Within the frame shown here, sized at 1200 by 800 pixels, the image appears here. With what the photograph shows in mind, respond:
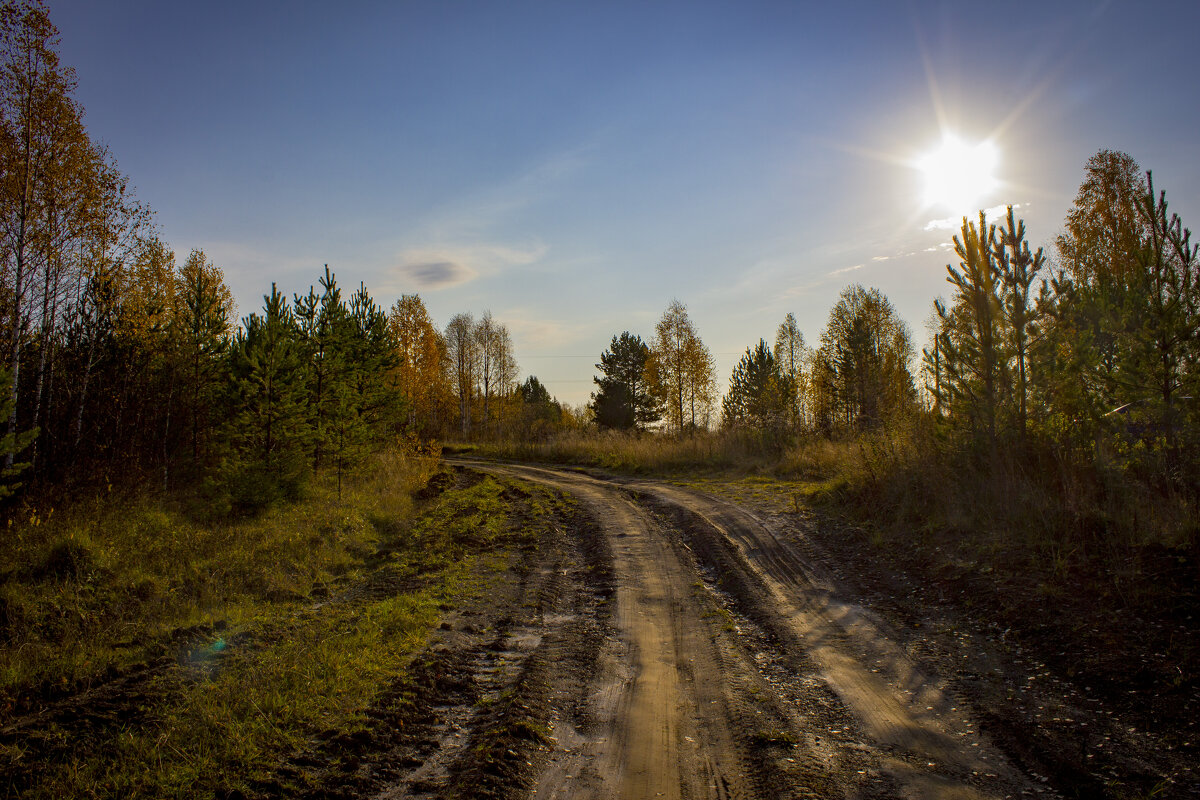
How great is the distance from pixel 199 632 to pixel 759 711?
18.9 ft

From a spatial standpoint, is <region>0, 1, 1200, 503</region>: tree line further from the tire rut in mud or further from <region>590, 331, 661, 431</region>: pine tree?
<region>590, 331, 661, 431</region>: pine tree

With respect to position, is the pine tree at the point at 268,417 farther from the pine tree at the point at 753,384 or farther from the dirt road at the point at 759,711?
the pine tree at the point at 753,384

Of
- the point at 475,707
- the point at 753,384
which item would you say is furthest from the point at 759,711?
the point at 753,384

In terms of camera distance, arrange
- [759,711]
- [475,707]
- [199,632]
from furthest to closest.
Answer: [199,632] → [475,707] → [759,711]

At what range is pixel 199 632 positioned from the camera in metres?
6.09

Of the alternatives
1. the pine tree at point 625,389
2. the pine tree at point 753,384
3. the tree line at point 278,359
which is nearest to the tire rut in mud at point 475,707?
the tree line at point 278,359

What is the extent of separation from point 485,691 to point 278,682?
1.72 meters

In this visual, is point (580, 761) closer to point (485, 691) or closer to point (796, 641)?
point (485, 691)

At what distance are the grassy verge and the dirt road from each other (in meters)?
1.93

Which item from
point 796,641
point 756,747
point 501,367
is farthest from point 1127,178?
point 501,367

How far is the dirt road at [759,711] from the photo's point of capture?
11.3 feet

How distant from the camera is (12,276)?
10.8m

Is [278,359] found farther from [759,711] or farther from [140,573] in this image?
[759,711]

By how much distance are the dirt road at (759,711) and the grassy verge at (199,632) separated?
1929 mm
